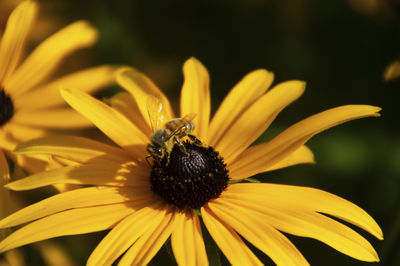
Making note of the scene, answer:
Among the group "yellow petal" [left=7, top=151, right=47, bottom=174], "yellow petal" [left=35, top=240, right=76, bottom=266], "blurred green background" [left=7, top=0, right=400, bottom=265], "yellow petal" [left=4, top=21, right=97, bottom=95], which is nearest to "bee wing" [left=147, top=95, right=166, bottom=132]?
"yellow petal" [left=7, top=151, right=47, bottom=174]

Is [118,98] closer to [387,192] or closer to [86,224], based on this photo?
[86,224]

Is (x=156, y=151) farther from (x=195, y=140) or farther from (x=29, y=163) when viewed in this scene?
(x=29, y=163)

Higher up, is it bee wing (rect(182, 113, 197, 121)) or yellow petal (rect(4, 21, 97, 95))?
yellow petal (rect(4, 21, 97, 95))

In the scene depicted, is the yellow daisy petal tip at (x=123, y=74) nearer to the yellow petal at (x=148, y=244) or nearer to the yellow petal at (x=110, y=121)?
the yellow petal at (x=110, y=121)

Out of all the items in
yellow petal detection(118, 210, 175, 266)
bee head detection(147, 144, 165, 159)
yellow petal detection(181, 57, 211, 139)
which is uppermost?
yellow petal detection(181, 57, 211, 139)

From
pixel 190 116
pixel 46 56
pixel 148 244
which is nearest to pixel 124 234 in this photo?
pixel 148 244

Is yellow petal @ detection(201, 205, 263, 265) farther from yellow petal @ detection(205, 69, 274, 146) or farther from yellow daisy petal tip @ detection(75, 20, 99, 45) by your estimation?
yellow daisy petal tip @ detection(75, 20, 99, 45)

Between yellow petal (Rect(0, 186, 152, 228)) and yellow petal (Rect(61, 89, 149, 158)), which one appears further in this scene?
yellow petal (Rect(61, 89, 149, 158))

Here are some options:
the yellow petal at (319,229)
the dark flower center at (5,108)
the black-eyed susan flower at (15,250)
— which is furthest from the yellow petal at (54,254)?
the yellow petal at (319,229)

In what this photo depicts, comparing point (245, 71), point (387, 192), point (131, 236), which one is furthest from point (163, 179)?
point (245, 71)
